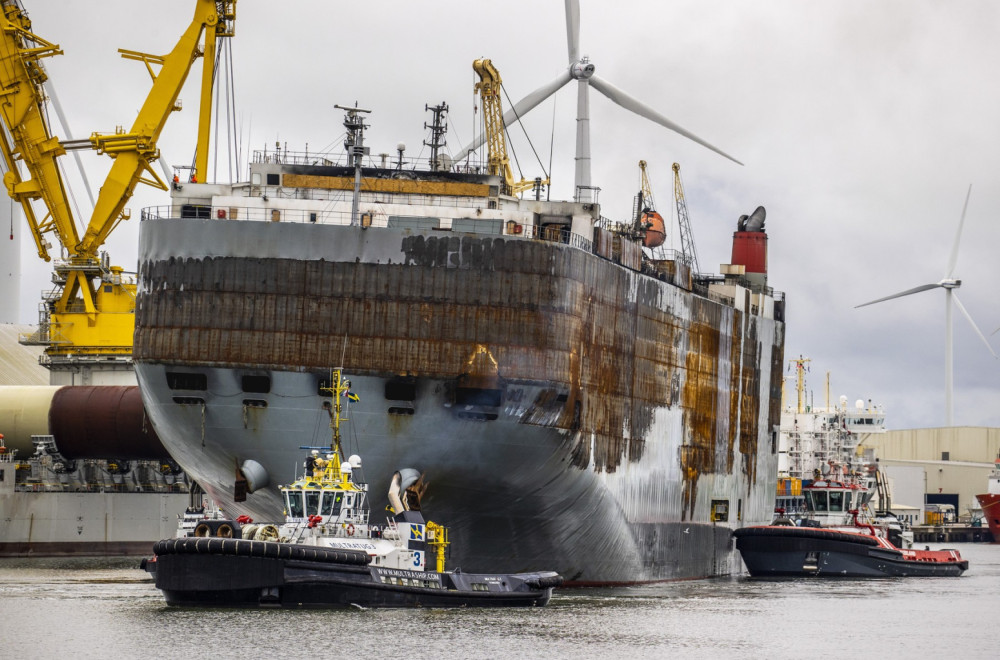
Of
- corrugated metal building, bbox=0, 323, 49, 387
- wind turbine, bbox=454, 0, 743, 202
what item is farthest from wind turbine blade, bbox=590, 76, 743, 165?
corrugated metal building, bbox=0, 323, 49, 387

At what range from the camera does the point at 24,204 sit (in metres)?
97.6

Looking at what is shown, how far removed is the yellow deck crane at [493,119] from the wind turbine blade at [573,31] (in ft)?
16.2

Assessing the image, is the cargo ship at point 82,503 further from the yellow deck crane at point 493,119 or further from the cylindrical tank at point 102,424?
the yellow deck crane at point 493,119

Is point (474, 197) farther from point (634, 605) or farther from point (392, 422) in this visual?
point (634, 605)

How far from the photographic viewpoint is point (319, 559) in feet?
160

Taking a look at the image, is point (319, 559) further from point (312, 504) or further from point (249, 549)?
point (312, 504)

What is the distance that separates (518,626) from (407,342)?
487 inches

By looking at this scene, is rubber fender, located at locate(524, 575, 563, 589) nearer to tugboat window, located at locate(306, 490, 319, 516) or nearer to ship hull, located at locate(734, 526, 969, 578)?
tugboat window, located at locate(306, 490, 319, 516)

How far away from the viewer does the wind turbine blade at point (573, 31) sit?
83.0 m

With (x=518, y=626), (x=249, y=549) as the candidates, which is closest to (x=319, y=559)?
(x=249, y=549)

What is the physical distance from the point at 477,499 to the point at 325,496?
430 inches

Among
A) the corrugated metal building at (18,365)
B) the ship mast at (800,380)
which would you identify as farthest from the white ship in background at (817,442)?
the corrugated metal building at (18,365)

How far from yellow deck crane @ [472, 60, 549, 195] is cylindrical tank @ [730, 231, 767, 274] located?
11.6 metres

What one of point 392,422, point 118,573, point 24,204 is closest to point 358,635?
point 392,422
